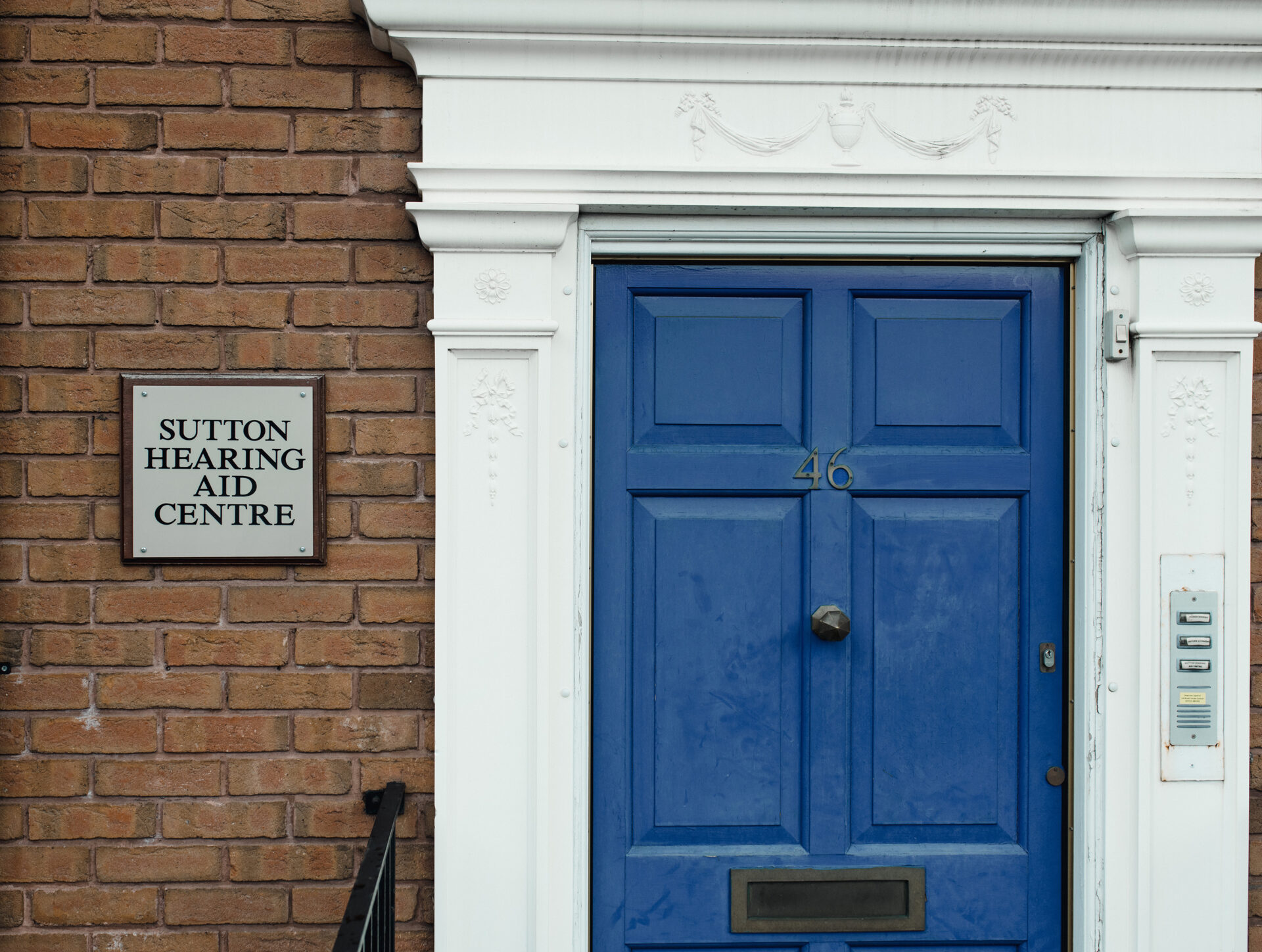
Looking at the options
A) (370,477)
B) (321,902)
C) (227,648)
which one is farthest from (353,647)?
(321,902)

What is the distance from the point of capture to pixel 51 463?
207cm

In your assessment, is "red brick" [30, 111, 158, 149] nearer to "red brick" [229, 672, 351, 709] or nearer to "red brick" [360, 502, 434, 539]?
"red brick" [360, 502, 434, 539]

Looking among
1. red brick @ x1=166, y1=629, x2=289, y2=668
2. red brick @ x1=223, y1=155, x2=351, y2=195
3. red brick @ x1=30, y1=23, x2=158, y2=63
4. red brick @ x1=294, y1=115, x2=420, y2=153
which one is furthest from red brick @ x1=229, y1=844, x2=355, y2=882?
red brick @ x1=30, y1=23, x2=158, y2=63

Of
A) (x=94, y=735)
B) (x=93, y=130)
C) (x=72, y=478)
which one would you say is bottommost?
(x=94, y=735)

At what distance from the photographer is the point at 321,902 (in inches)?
82.2

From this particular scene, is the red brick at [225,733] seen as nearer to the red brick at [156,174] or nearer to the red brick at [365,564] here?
the red brick at [365,564]

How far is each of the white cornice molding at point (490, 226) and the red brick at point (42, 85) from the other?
34.2 inches

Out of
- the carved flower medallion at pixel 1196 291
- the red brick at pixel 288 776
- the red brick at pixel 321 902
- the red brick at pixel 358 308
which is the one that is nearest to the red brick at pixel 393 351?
the red brick at pixel 358 308

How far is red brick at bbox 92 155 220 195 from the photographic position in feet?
6.80

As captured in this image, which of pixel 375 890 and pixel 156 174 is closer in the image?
pixel 375 890

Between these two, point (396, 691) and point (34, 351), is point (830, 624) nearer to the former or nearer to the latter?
point (396, 691)

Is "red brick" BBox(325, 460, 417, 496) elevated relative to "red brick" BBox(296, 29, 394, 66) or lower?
lower

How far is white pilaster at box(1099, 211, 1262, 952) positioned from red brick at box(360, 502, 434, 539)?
5.46ft

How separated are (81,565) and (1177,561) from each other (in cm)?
265
